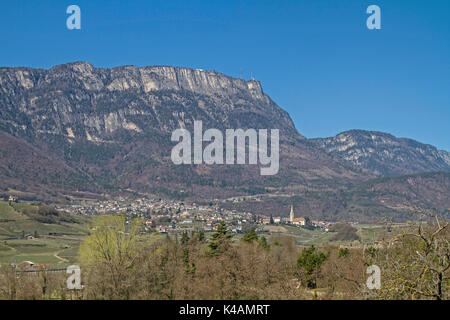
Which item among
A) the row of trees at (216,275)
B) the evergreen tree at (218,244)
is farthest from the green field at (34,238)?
the row of trees at (216,275)

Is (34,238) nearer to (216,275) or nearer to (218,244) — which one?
(218,244)

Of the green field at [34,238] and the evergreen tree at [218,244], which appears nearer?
the evergreen tree at [218,244]

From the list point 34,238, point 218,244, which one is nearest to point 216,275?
point 218,244

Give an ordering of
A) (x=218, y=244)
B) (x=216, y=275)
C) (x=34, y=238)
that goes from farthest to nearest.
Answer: (x=34, y=238) < (x=218, y=244) < (x=216, y=275)

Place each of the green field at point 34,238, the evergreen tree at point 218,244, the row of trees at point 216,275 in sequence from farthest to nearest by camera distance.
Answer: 1. the green field at point 34,238
2. the evergreen tree at point 218,244
3. the row of trees at point 216,275

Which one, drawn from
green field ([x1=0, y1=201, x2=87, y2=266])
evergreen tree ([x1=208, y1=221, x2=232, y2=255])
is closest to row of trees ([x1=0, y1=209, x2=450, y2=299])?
evergreen tree ([x1=208, y1=221, x2=232, y2=255])

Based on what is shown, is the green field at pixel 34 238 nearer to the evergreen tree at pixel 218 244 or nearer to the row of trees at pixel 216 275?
the evergreen tree at pixel 218 244

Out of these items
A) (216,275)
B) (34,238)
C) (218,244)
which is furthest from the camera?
(34,238)

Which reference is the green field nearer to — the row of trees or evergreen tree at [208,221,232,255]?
evergreen tree at [208,221,232,255]

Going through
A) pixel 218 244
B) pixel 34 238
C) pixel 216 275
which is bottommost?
pixel 34 238

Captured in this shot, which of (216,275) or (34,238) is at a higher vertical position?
(216,275)
